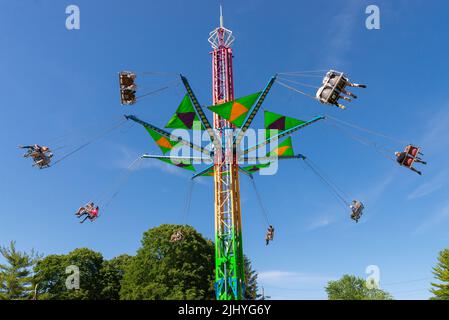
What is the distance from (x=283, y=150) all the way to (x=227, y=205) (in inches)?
274

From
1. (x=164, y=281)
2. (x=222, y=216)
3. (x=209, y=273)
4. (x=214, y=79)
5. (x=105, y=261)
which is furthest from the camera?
(x=105, y=261)

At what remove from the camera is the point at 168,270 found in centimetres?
4088

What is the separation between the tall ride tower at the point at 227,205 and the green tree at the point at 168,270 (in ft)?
56.6

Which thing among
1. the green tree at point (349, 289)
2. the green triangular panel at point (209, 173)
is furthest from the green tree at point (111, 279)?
the green tree at point (349, 289)

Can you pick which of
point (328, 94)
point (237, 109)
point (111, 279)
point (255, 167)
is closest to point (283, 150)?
point (255, 167)

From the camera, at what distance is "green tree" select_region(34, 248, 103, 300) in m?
43.1

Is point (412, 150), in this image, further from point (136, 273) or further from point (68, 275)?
point (68, 275)

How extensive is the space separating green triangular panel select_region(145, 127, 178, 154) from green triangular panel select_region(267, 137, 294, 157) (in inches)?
275

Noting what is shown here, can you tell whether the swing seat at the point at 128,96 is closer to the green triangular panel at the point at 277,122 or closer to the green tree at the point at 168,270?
the green triangular panel at the point at 277,122

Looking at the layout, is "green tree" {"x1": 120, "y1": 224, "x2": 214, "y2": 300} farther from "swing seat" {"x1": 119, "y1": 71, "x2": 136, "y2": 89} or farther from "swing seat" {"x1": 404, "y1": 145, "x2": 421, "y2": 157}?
"swing seat" {"x1": 404, "y1": 145, "x2": 421, "y2": 157}
